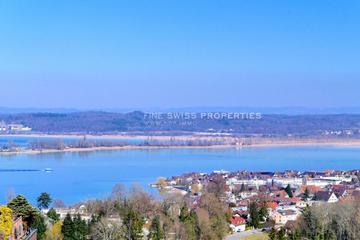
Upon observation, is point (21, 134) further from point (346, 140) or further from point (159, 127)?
point (346, 140)

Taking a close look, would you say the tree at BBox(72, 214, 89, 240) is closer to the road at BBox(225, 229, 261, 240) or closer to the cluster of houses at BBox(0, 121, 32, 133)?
the road at BBox(225, 229, 261, 240)

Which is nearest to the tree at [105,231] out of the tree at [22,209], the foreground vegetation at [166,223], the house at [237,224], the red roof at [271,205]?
the foreground vegetation at [166,223]

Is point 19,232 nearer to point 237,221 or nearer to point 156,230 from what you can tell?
point 156,230

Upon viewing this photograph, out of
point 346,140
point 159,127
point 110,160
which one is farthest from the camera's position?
point 159,127

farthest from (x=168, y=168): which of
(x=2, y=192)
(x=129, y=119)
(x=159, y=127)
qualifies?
(x=129, y=119)

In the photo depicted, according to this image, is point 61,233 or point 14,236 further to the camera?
point 61,233

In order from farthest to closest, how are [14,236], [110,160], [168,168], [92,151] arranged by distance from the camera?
[92,151]
[110,160]
[168,168]
[14,236]

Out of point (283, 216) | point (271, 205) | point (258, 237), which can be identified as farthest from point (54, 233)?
point (271, 205)
